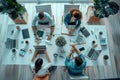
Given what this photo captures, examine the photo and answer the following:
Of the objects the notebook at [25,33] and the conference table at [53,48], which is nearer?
the conference table at [53,48]

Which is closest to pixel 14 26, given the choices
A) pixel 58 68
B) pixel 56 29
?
pixel 56 29

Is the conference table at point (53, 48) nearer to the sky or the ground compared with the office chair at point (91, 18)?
nearer to the ground

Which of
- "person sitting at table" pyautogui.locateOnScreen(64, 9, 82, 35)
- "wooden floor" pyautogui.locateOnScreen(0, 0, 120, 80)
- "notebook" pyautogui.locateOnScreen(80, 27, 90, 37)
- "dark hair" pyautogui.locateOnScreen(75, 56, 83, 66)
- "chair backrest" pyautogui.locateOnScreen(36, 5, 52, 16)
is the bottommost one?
"wooden floor" pyautogui.locateOnScreen(0, 0, 120, 80)

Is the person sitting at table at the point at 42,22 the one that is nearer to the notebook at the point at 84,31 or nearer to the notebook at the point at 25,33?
the notebook at the point at 25,33

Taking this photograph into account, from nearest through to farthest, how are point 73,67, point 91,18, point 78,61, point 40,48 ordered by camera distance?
point 78,61 → point 73,67 → point 40,48 → point 91,18

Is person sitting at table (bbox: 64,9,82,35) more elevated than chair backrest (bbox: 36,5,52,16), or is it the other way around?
chair backrest (bbox: 36,5,52,16)

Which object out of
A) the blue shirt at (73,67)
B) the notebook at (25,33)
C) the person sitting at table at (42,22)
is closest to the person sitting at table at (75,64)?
the blue shirt at (73,67)

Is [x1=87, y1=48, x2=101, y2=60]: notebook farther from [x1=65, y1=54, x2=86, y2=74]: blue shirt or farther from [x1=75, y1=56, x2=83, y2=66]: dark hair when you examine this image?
[x1=75, y1=56, x2=83, y2=66]: dark hair

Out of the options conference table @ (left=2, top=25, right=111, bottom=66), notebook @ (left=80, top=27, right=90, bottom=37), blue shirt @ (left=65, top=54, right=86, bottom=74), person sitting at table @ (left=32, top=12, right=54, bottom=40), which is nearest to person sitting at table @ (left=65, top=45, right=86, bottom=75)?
blue shirt @ (left=65, top=54, right=86, bottom=74)

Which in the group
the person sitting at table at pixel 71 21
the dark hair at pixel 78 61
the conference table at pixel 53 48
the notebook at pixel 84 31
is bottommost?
the dark hair at pixel 78 61

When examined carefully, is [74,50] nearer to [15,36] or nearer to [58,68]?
[58,68]

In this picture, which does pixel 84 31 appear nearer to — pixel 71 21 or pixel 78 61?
pixel 71 21

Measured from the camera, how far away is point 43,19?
394 cm

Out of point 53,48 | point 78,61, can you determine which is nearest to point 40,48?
point 53,48
